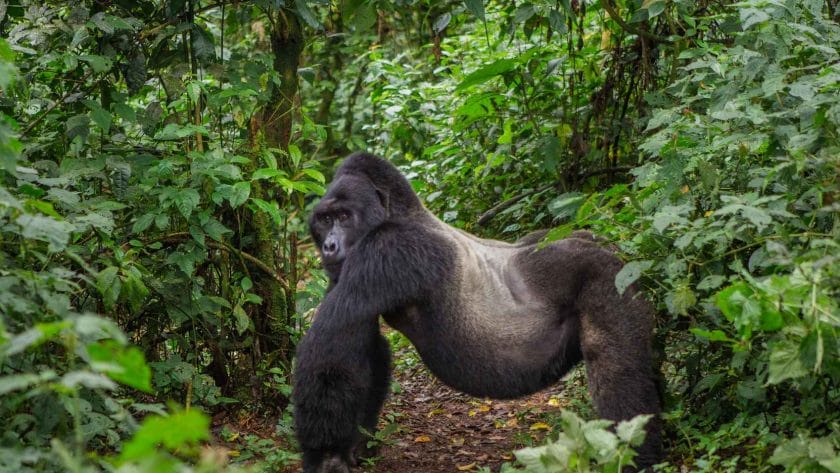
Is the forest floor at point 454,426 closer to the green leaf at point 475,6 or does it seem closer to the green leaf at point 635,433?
the green leaf at point 635,433

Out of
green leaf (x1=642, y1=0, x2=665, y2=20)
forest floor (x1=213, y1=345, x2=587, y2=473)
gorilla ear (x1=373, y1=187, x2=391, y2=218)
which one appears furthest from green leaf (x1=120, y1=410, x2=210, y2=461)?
green leaf (x1=642, y1=0, x2=665, y2=20)

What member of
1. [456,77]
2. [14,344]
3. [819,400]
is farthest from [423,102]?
[14,344]

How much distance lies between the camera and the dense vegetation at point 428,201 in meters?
3.09

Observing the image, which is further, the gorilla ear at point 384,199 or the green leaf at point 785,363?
the gorilla ear at point 384,199

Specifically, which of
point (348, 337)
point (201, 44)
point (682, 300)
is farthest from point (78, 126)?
point (682, 300)

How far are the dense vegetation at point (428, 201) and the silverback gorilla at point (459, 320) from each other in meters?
0.22

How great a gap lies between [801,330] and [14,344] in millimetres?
2324

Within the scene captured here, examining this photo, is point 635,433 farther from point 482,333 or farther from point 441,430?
point 441,430

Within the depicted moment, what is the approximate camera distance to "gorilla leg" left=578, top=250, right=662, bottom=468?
12.8ft

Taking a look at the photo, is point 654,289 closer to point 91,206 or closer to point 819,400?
point 819,400

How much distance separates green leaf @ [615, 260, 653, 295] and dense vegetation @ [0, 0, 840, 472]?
1cm

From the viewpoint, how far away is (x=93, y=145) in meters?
4.59

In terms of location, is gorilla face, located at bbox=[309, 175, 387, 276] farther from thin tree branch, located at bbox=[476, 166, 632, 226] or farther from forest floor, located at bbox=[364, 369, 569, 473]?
thin tree branch, located at bbox=[476, 166, 632, 226]

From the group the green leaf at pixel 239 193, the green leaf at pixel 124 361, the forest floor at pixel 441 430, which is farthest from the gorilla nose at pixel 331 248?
the green leaf at pixel 124 361
